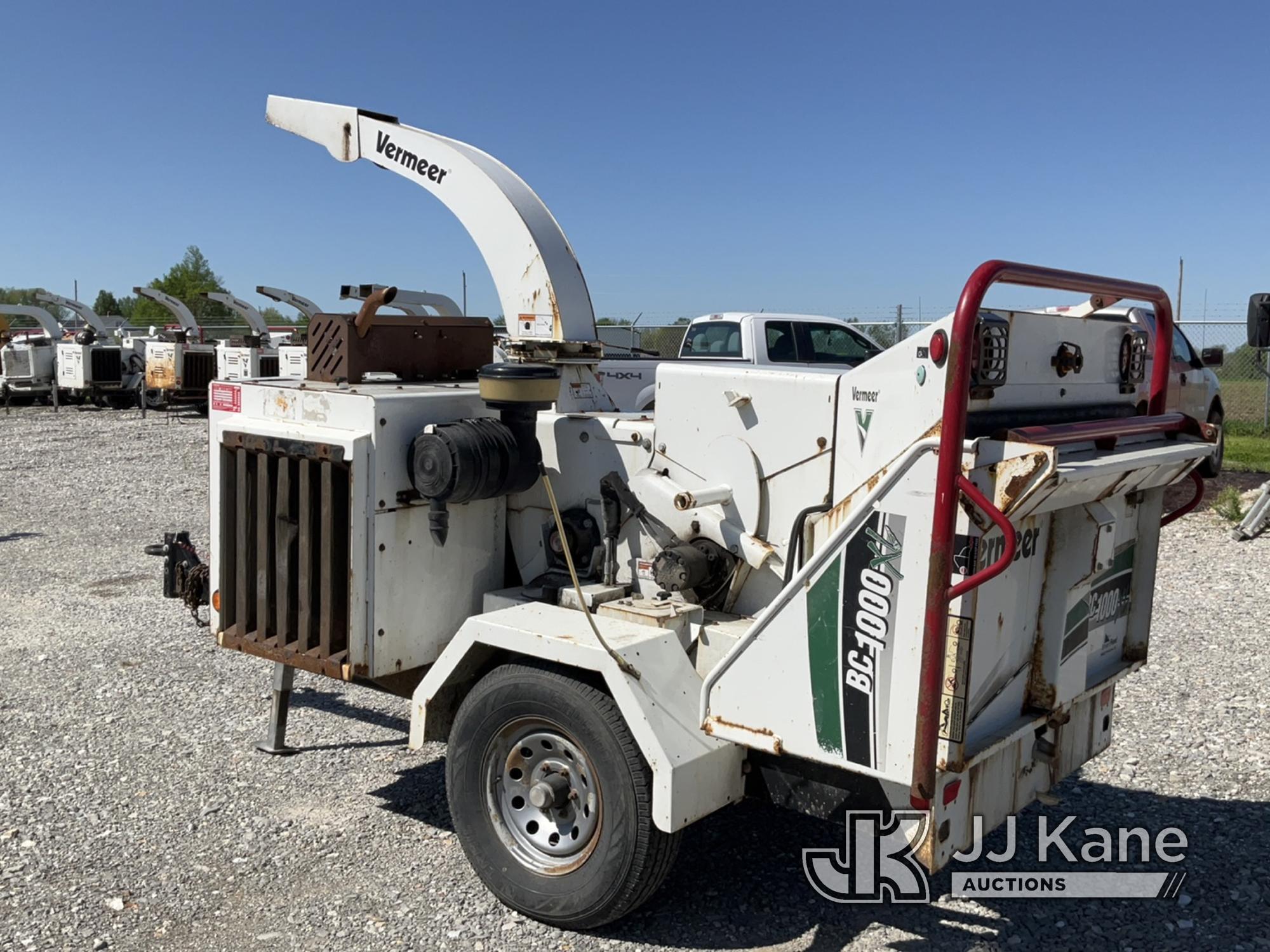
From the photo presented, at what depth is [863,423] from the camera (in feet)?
10.9

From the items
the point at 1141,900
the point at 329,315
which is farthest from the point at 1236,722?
the point at 329,315

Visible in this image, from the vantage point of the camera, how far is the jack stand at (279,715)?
5078mm

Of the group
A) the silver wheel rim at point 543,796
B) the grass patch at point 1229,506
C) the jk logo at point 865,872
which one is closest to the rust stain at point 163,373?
the grass patch at point 1229,506

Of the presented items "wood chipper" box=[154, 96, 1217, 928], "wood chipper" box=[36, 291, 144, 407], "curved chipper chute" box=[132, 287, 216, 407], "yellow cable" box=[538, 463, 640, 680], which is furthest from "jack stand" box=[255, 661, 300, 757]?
"wood chipper" box=[36, 291, 144, 407]

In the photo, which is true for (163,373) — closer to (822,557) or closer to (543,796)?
(543,796)

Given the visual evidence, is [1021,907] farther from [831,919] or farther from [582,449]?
[582,449]

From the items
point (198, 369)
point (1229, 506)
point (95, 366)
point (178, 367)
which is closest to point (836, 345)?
point (1229, 506)

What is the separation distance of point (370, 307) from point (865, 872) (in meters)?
2.79

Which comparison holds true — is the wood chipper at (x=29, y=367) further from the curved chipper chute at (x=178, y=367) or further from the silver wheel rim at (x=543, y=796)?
the silver wheel rim at (x=543, y=796)

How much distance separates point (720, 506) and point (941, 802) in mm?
1175

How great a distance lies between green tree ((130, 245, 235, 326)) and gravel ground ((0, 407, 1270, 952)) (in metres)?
39.5

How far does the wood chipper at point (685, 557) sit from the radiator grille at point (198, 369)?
21.1m

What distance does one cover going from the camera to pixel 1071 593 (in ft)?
11.7

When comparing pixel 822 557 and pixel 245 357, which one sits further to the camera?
pixel 245 357
